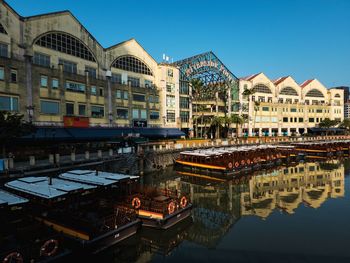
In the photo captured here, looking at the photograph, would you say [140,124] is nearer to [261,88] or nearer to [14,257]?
[14,257]

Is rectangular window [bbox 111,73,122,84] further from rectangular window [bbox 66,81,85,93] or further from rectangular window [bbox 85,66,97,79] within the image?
rectangular window [bbox 66,81,85,93]

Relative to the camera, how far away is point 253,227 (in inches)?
837

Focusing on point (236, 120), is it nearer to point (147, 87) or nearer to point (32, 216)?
point (147, 87)

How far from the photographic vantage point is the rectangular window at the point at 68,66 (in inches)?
1827

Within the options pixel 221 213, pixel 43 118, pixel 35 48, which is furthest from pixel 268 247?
pixel 35 48

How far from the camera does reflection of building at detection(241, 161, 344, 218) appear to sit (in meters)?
27.2

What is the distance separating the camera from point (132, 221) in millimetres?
18719

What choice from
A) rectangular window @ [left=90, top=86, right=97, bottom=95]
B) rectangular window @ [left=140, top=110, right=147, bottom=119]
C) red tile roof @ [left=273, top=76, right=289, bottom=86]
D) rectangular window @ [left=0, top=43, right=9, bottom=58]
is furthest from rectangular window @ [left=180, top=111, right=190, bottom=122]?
red tile roof @ [left=273, top=76, right=289, bottom=86]

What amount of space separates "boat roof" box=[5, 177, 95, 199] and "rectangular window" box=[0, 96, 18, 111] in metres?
23.8

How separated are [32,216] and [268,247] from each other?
16444mm

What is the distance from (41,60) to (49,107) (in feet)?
26.4

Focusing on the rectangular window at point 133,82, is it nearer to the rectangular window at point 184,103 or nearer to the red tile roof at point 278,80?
the rectangular window at point 184,103

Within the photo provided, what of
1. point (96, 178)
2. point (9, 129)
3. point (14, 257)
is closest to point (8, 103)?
point (9, 129)

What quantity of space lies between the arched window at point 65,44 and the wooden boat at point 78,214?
33.5 meters
